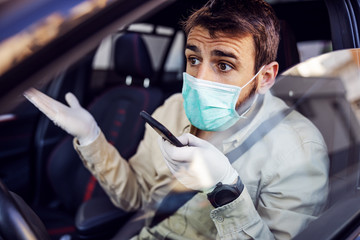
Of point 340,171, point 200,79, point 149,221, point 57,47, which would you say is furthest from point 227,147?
point 57,47

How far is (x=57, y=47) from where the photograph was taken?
23.4 inches

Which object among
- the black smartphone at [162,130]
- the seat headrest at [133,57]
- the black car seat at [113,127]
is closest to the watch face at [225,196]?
the black smartphone at [162,130]

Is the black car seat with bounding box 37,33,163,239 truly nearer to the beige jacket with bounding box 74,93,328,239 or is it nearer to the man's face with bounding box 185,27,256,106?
the beige jacket with bounding box 74,93,328,239

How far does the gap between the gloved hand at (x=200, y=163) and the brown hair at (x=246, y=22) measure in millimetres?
357

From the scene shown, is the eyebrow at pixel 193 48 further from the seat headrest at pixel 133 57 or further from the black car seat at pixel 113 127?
the seat headrest at pixel 133 57

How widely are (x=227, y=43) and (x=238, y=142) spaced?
1.13ft

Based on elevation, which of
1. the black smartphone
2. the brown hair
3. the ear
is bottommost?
the black smartphone

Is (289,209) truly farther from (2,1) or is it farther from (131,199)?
(2,1)

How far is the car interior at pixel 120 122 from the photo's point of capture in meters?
1.24

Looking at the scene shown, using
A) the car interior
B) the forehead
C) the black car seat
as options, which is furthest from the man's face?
the black car seat

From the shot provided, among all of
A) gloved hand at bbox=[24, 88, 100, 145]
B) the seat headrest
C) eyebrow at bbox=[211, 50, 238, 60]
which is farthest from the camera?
the seat headrest

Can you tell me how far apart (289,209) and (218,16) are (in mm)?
665

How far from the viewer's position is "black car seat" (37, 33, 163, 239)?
6.67ft

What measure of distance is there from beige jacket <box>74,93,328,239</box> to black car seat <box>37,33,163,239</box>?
552mm
